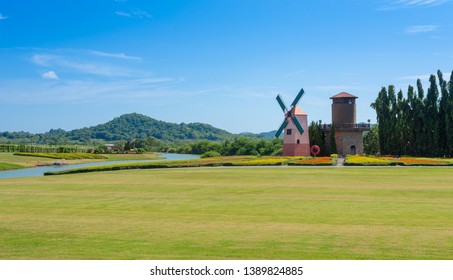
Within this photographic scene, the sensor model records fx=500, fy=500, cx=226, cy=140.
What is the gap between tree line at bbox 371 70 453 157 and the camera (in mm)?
67875

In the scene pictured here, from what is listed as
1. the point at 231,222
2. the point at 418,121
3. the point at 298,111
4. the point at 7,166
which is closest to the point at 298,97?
the point at 298,111

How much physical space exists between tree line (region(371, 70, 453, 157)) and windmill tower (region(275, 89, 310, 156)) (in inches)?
476

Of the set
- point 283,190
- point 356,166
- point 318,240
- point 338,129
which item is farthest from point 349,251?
point 338,129

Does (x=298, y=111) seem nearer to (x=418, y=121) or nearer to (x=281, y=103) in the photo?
(x=281, y=103)

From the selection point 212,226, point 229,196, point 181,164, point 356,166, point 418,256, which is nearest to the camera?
point 418,256

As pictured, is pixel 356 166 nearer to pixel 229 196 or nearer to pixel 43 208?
pixel 229 196

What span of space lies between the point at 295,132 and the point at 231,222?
53366mm

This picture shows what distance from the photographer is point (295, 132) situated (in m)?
69.4

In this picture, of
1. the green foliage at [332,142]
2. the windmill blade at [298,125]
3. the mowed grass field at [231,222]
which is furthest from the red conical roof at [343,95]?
the mowed grass field at [231,222]

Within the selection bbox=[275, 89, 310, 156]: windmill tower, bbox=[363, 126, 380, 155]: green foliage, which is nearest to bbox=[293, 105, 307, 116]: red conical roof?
bbox=[275, 89, 310, 156]: windmill tower

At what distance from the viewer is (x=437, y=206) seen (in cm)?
2025

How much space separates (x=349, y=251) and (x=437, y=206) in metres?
9.68

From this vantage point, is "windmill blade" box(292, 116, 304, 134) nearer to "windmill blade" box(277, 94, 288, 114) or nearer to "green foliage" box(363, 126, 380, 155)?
"windmill blade" box(277, 94, 288, 114)

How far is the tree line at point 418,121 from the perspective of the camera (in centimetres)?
6788
